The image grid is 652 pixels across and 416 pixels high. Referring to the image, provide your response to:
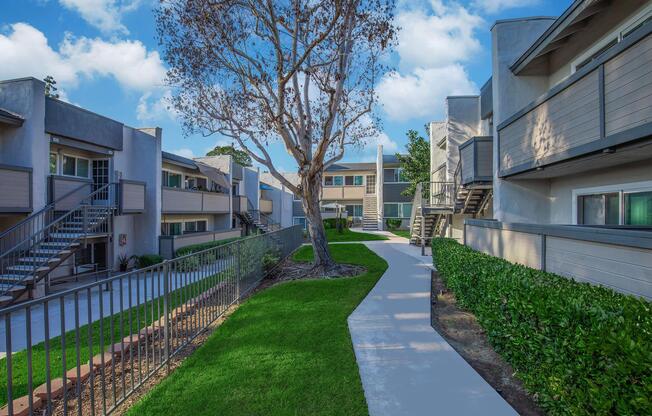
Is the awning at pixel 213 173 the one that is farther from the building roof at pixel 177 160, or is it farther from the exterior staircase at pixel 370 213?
the exterior staircase at pixel 370 213

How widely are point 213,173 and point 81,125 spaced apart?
345 inches

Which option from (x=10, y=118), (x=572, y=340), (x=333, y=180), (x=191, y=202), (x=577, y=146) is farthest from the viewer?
(x=333, y=180)

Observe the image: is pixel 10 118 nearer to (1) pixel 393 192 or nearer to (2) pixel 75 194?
(2) pixel 75 194

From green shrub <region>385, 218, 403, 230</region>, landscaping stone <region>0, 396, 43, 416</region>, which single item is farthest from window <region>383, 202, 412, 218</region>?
landscaping stone <region>0, 396, 43, 416</region>

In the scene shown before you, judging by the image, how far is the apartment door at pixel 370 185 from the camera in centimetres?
3909

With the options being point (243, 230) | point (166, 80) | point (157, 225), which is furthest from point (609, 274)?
point (243, 230)

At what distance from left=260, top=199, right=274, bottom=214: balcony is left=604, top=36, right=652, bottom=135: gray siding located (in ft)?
90.7

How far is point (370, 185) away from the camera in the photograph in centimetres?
3934

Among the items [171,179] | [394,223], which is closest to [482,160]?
[171,179]

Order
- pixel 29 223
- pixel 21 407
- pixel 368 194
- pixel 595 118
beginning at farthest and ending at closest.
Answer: pixel 368 194 < pixel 29 223 < pixel 595 118 < pixel 21 407

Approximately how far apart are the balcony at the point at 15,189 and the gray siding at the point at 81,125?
2029mm

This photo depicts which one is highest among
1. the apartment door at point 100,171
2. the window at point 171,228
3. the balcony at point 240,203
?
the apartment door at point 100,171

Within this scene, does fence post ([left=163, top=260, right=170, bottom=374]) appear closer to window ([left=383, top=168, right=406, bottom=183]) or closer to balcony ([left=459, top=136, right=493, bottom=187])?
balcony ([left=459, top=136, right=493, bottom=187])

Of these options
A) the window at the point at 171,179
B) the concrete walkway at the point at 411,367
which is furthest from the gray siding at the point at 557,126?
the window at the point at 171,179
